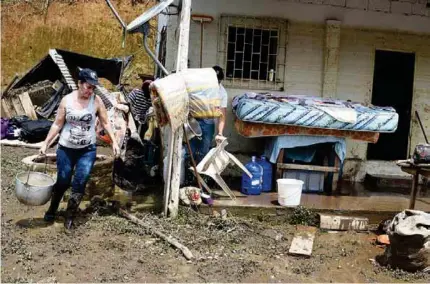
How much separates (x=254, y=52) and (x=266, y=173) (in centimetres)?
222

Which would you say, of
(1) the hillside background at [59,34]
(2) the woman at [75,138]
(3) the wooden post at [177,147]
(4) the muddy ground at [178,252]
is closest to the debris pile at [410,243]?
(4) the muddy ground at [178,252]

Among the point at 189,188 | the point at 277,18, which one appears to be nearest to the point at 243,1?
the point at 277,18

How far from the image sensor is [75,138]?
5660mm

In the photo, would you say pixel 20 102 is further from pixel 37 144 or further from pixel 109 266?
pixel 109 266

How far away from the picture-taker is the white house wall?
319 inches

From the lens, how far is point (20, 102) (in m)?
13.2

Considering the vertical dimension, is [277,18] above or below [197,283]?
above

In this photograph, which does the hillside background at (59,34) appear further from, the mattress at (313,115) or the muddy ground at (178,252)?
the muddy ground at (178,252)

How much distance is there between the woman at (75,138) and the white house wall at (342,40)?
2.59 metres

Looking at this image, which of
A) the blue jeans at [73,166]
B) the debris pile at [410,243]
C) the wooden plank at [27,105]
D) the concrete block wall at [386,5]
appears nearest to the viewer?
the debris pile at [410,243]

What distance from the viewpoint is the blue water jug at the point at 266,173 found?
7.42m

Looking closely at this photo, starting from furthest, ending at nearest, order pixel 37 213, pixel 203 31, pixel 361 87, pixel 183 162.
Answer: pixel 361 87
pixel 203 31
pixel 183 162
pixel 37 213

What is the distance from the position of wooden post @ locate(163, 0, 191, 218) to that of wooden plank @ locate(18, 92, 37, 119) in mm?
8069

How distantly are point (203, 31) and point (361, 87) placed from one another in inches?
119
